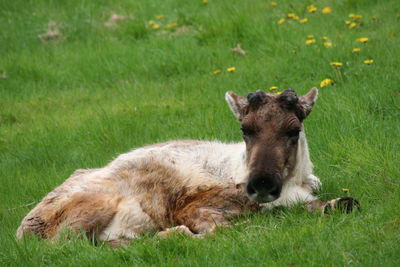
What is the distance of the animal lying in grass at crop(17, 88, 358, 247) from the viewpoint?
7.45m

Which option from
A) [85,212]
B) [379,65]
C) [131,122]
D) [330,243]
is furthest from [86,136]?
[330,243]

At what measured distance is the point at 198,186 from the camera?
821 centimetres

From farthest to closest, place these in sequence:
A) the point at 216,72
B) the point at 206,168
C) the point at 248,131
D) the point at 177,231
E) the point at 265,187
Result: the point at 216,72 → the point at 206,168 → the point at 248,131 → the point at 177,231 → the point at 265,187

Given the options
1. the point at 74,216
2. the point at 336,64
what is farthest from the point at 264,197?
the point at 336,64

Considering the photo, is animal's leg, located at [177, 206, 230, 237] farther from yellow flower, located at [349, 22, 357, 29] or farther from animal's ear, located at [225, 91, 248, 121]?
yellow flower, located at [349, 22, 357, 29]

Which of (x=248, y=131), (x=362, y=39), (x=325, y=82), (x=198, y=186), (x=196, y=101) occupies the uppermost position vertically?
(x=248, y=131)

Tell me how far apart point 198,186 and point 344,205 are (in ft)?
5.69

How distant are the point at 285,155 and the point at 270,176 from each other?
1.71ft

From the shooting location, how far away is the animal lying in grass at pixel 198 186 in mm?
7449

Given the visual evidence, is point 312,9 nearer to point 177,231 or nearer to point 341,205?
point 341,205

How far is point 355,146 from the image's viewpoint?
8.79 metres

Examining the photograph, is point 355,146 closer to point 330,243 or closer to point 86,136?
point 330,243

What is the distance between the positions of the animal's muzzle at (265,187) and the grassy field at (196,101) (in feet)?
0.93

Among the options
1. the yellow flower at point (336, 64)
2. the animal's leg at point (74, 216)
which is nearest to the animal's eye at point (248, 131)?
the animal's leg at point (74, 216)
